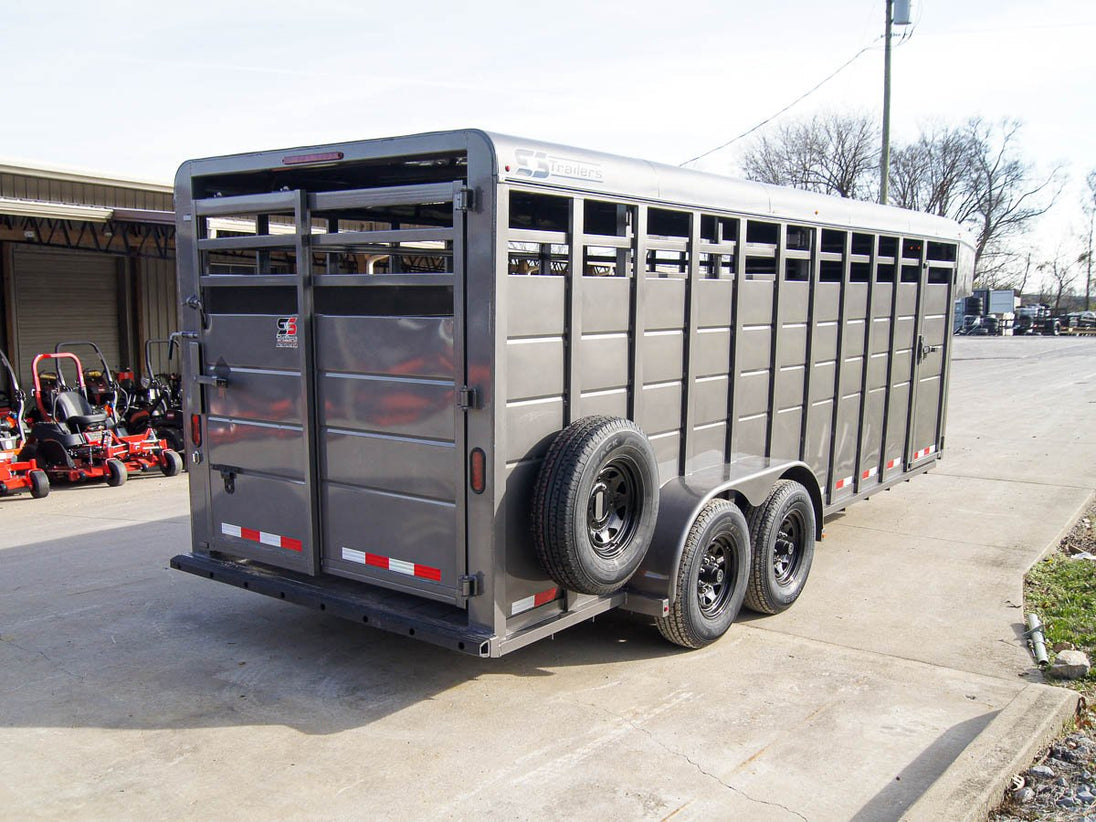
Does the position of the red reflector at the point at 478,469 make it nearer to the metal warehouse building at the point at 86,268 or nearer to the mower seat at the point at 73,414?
the mower seat at the point at 73,414

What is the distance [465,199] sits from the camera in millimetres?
4129

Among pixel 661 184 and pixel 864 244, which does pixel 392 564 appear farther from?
pixel 864 244

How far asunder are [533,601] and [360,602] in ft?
2.95

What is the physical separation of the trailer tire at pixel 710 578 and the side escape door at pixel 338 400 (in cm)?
138

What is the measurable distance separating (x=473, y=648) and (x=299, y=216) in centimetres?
232

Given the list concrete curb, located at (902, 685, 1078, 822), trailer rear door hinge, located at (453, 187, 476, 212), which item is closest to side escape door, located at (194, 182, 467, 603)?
trailer rear door hinge, located at (453, 187, 476, 212)

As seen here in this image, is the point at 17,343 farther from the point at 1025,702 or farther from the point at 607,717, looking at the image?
the point at 1025,702

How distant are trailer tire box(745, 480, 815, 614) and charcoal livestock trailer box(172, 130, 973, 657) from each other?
2 centimetres

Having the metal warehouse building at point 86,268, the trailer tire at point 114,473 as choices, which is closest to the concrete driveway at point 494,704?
the trailer tire at point 114,473

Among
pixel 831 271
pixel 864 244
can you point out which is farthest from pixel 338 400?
pixel 864 244

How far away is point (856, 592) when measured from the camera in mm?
6574

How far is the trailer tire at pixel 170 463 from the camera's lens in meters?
11.3

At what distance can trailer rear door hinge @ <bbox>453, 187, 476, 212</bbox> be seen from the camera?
13.5 ft

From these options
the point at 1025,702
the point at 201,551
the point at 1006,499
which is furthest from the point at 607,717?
the point at 1006,499
